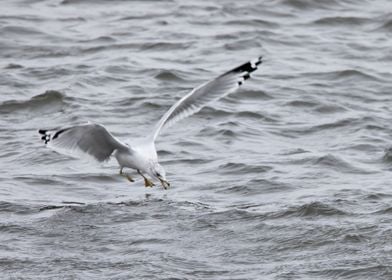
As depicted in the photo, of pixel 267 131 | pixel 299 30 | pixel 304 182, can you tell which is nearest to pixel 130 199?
pixel 304 182

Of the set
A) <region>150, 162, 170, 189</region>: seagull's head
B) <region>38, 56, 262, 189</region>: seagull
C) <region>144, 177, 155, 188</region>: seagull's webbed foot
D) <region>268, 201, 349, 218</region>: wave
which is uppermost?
<region>38, 56, 262, 189</region>: seagull

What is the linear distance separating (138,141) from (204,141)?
1.92 meters

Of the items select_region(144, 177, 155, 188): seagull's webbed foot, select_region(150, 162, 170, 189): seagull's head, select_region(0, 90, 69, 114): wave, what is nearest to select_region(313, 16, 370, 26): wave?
select_region(0, 90, 69, 114): wave

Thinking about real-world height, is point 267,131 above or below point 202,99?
below

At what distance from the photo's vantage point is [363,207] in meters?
8.84

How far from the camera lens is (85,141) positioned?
9102mm

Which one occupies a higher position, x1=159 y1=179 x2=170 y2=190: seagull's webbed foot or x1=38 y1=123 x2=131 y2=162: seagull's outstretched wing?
x1=38 y1=123 x2=131 y2=162: seagull's outstretched wing

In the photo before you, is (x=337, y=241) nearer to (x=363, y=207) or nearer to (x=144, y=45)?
(x=363, y=207)

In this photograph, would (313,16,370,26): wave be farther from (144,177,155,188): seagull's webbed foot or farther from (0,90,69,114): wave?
(144,177,155,188): seagull's webbed foot

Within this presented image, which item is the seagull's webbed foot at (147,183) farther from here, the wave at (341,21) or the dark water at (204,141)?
the wave at (341,21)

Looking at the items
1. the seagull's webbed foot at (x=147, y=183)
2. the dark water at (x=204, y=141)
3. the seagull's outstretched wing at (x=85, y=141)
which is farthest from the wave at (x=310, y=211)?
the seagull's outstretched wing at (x=85, y=141)

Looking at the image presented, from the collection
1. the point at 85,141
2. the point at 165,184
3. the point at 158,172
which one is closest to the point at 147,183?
the point at 165,184

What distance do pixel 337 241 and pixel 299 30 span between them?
806 cm

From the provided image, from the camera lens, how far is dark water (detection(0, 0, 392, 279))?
777 cm
